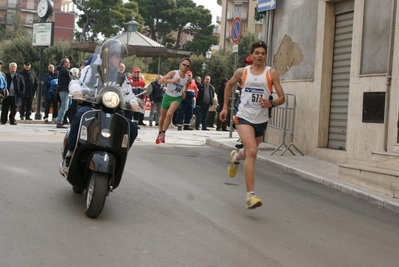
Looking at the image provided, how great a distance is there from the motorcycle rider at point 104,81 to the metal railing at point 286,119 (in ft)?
26.9

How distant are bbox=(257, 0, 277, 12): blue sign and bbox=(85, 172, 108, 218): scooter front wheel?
1217 centimetres

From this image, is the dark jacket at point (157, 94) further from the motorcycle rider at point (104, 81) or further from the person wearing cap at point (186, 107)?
the motorcycle rider at point (104, 81)

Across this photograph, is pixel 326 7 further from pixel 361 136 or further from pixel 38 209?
pixel 38 209

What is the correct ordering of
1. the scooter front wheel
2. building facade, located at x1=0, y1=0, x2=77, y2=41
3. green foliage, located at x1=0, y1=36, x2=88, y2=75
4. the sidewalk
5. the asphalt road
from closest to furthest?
the asphalt road
the scooter front wheel
the sidewalk
green foliage, located at x1=0, y1=36, x2=88, y2=75
building facade, located at x1=0, y1=0, x2=77, y2=41

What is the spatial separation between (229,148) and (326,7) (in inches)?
143

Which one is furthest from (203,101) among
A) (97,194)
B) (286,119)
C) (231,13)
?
(231,13)

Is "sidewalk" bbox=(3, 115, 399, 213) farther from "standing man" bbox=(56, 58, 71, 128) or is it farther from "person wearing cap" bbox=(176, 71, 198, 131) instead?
"person wearing cap" bbox=(176, 71, 198, 131)

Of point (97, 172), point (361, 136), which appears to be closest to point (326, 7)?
point (361, 136)

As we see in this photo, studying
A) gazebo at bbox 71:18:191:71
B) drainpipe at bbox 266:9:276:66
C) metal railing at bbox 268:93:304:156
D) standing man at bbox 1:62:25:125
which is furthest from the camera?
gazebo at bbox 71:18:191:71

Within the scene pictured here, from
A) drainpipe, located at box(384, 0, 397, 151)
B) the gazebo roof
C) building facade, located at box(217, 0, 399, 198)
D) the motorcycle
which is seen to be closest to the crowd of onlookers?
building facade, located at box(217, 0, 399, 198)

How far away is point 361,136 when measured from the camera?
14.1m

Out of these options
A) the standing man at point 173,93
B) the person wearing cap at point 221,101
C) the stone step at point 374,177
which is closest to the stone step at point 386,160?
the stone step at point 374,177

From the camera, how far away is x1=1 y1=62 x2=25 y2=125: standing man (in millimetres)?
20844

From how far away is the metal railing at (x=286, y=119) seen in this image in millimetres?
15913
